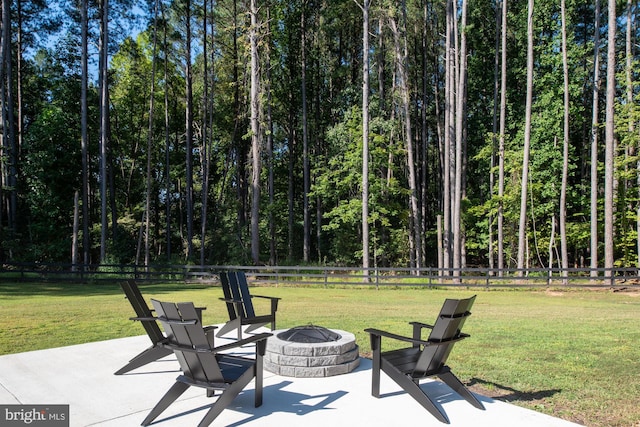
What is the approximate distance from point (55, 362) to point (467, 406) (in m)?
4.52

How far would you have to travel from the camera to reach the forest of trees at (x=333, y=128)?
19.5 meters

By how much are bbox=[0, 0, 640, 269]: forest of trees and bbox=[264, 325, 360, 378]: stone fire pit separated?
1351 cm

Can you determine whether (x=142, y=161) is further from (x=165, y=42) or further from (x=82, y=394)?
(x=82, y=394)

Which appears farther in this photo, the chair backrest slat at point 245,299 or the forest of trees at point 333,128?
the forest of trees at point 333,128

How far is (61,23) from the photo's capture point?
24.9 metres

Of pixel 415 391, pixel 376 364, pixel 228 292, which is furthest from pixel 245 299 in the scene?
pixel 415 391

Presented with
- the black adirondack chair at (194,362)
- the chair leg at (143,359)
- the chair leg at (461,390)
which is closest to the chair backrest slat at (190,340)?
the black adirondack chair at (194,362)

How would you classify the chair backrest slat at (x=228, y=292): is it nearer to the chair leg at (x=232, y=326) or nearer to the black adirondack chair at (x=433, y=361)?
the chair leg at (x=232, y=326)

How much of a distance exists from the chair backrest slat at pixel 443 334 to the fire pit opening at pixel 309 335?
4.21ft

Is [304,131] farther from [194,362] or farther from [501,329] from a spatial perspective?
[194,362]

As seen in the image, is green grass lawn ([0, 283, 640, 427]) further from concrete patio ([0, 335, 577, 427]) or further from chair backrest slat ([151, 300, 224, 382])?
chair backrest slat ([151, 300, 224, 382])

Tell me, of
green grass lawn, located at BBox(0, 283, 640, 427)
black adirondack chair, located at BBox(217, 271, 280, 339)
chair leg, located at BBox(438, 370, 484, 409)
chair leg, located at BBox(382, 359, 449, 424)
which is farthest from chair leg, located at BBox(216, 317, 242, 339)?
chair leg, located at BBox(438, 370, 484, 409)

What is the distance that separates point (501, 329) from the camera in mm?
7516

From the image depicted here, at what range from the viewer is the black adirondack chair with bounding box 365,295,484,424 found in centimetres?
343
